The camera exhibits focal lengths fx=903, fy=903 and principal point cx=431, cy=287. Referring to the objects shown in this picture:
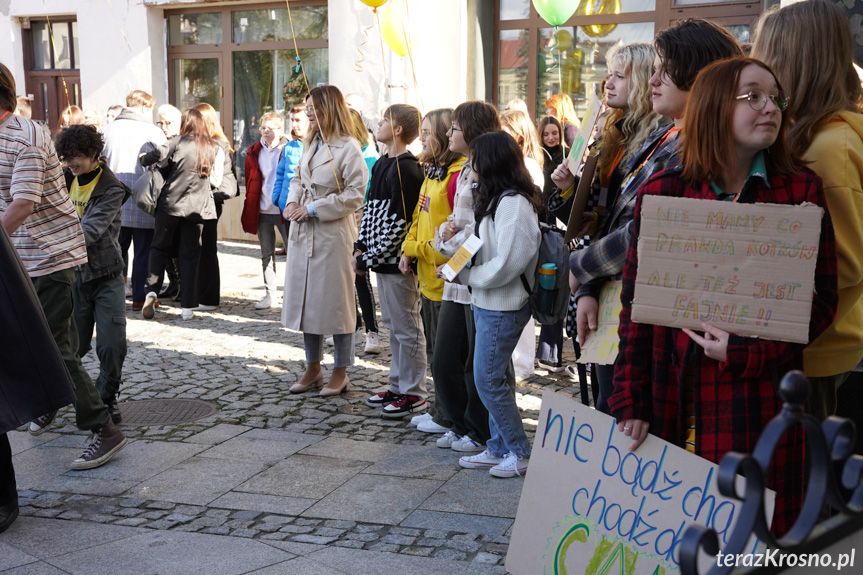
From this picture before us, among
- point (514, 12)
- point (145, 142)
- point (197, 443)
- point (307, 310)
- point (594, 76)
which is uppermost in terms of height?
point (514, 12)

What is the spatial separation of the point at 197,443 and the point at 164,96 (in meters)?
11.7

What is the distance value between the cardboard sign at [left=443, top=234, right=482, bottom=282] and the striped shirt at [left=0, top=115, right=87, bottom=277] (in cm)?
207

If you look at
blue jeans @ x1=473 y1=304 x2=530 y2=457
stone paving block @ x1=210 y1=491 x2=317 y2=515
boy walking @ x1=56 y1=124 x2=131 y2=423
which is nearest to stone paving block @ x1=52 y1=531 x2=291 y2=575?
stone paving block @ x1=210 y1=491 x2=317 y2=515

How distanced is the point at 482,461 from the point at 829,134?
2682 mm

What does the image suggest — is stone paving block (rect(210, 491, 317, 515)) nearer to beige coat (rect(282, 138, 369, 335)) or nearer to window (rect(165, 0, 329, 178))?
beige coat (rect(282, 138, 369, 335))

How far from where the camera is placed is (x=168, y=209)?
8.95m

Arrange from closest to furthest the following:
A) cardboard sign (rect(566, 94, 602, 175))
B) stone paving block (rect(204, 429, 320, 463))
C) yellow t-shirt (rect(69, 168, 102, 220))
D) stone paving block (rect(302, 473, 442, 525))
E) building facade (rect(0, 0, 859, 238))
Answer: cardboard sign (rect(566, 94, 602, 175)) < stone paving block (rect(302, 473, 442, 525)) < stone paving block (rect(204, 429, 320, 463)) < yellow t-shirt (rect(69, 168, 102, 220)) < building facade (rect(0, 0, 859, 238))

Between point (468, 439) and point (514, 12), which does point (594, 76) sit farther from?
point (468, 439)

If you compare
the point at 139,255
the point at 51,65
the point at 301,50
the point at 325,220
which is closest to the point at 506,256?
the point at 325,220

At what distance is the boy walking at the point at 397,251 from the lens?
5766mm

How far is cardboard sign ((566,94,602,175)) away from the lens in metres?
3.23

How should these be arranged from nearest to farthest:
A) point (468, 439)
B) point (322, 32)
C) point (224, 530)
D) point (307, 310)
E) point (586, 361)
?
point (586, 361) < point (224, 530) < point (468, 439) < point (307, 310) < point (322, 32)

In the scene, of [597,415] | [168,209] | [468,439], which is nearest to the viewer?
[597,415]

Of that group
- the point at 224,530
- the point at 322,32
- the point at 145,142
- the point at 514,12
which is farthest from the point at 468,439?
the point at 322,32
